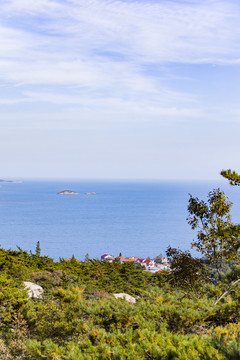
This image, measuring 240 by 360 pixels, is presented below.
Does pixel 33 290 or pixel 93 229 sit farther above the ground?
pixel 33 290

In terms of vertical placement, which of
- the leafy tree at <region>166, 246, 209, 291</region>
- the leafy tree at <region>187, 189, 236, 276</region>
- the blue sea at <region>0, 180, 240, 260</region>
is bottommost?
the blue sea at <region>0, 180, 240, 260</region>

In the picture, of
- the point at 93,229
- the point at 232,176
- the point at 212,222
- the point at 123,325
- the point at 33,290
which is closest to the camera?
the point at 123,325

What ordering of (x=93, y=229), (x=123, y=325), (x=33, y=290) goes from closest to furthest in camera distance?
(x=123, y=325)
(x=33, y=290)
(x=93, y=229)

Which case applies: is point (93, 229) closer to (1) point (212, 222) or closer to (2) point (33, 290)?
(2) point (33, 290)

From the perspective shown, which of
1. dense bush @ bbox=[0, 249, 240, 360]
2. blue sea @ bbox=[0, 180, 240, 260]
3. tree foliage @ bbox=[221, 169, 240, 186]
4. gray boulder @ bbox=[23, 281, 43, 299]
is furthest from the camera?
blue sea @ bbox=[0, 180, 240, 260]

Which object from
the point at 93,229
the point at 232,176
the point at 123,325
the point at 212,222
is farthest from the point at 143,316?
the point at 93,229

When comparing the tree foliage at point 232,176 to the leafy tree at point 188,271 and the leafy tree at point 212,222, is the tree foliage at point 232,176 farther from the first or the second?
the leafy tree at point 188,271

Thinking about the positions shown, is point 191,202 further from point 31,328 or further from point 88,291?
point 31,328

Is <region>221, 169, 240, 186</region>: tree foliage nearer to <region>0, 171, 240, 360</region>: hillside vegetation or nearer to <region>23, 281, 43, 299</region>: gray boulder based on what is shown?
<region>0, 171, 240, 360</region>: hillside vegetation

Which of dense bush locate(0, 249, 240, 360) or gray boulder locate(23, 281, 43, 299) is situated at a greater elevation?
dense bush locate(0, 249, 240, 360)

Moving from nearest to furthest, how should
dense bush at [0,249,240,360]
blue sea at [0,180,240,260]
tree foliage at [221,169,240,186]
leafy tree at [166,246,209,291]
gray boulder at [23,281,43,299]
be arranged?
dense bush at [0,249,240,360], tree foliage at [221,169,240,186], leafy tree at [166,246,209,291], gray boulder at [23,281,43,299], blue sea at [0,180,240,260]

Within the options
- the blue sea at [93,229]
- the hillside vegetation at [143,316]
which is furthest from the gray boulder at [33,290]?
the blue sea at [93,229]

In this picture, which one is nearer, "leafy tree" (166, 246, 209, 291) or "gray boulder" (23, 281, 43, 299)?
"leafy tree" (166, 246, 209, 291)

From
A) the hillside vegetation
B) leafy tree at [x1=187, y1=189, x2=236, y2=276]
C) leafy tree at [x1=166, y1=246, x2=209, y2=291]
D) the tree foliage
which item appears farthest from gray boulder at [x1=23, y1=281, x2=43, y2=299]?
the tree foliage
